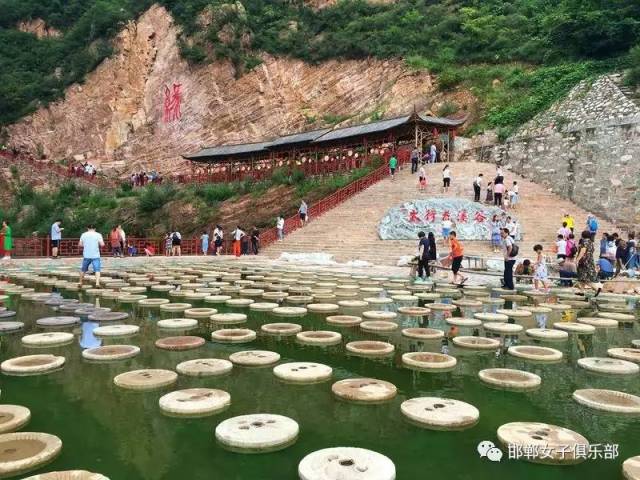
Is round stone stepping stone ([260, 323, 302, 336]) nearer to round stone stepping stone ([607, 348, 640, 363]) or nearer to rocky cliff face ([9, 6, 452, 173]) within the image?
round stone stepping stone ([607, 348, 640, 363])

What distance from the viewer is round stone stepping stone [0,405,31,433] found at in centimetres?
322

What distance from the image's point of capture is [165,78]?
43.9 metres

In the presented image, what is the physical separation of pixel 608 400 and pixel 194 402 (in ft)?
11.5

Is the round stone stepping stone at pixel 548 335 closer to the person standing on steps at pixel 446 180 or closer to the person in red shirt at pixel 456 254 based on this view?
the person in red shirt at pixel 456 254

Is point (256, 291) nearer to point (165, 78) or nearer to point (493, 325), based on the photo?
point (493, 325)

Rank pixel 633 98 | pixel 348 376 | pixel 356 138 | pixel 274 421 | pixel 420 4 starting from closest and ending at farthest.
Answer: pixel 274 421 < pixel 348 376 < pixel 633 98 < pixel 356 138 < pixel 420 4

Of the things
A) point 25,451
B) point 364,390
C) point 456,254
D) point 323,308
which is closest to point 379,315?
point 323,308

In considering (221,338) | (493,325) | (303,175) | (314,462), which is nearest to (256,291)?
(221,338)

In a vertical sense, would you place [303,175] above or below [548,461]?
above

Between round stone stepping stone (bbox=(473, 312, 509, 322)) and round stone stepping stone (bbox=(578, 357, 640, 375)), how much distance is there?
199 cm

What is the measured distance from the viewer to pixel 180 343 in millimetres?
5523

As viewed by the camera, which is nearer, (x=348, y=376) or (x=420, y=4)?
(x=348, y=376)

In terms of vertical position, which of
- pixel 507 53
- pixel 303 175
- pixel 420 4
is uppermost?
pixel 420 4

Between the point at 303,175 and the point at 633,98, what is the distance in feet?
58.3
